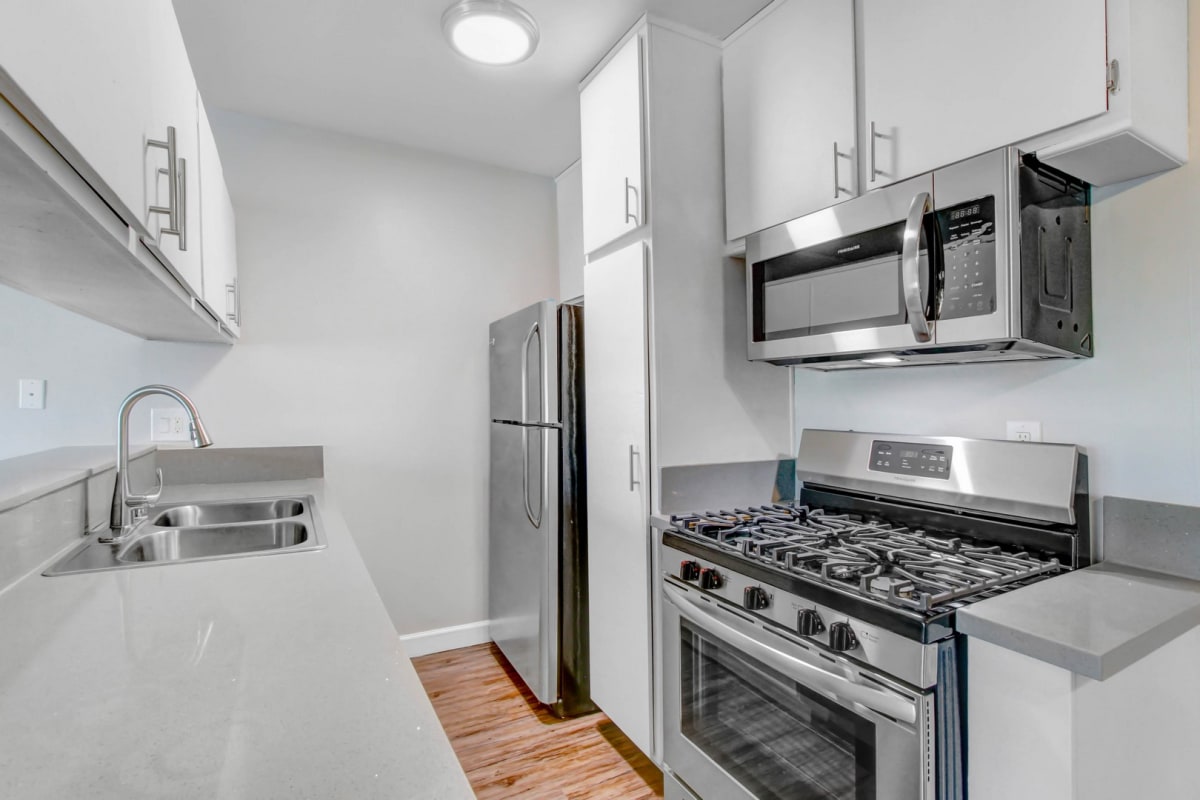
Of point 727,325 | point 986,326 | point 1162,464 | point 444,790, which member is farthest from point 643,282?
point 444,790

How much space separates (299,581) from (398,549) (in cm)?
176

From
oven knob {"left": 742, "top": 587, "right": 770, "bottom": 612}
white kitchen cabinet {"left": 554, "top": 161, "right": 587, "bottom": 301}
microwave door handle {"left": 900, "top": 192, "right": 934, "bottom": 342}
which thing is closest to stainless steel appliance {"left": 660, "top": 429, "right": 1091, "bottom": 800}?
oven knob {"left": 742, "top": 587, "right": 770, "bottom": 612}

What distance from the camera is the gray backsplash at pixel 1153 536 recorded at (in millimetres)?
1197

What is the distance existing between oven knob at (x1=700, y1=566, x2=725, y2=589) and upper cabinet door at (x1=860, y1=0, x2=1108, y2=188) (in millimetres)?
1059

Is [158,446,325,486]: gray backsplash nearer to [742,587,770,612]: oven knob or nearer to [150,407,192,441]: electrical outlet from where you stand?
[150,407,192,441]: electrical outlet

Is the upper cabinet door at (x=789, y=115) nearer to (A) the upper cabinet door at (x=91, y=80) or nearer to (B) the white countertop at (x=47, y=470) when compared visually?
(A) the upper cabinet door at (x=91, y=80)

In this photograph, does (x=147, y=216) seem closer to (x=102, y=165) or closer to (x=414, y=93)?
(x=102, y=165)

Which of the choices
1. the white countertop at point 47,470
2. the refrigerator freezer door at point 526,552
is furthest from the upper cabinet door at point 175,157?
the refrigerator freezer door at point 526,552

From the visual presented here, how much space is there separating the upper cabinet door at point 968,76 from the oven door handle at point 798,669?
3.72 ft

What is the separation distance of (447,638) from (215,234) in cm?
208

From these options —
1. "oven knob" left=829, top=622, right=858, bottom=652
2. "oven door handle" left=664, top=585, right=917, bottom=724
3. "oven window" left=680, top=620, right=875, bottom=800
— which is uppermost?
"oven knob" left=829, top=622, right=858, bottom=652

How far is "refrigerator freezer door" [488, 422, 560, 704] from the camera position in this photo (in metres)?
2.32

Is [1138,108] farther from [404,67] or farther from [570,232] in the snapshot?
[570,232]

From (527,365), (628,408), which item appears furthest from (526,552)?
(628,408)
